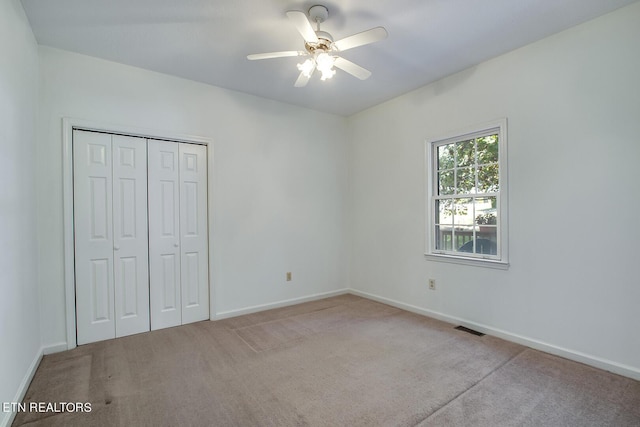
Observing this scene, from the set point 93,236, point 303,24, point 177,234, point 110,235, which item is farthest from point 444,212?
point 93,236

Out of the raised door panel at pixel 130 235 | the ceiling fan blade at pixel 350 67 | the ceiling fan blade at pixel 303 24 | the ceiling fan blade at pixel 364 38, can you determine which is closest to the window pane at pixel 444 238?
the ceiling fan blade at pixel 350 67

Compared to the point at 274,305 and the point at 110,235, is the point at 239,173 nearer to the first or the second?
the point at 110,235

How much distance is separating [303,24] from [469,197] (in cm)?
237

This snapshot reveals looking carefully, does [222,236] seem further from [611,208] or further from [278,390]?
[611,208]

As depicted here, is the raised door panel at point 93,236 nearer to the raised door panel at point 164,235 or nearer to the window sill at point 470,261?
the raised door panel at point 164,235

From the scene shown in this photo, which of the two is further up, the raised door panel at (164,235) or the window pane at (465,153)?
the window pane at (465,153)

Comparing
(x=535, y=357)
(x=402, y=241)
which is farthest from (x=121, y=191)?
(x=535, y=357)

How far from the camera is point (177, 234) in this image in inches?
132

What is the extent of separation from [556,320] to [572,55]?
7.17ft

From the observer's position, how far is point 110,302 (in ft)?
9.82

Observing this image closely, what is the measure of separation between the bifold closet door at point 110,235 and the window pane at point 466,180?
334 centimetres

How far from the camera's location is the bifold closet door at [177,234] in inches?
127

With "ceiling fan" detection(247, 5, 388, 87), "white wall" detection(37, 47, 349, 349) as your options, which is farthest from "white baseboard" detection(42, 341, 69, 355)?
"ceiling fan" detection(247, 5, 388, 87)

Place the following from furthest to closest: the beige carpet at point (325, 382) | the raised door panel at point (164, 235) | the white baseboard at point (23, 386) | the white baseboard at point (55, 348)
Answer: the raised door panel at point (164, 235) → the white baseboard at point (55, 348) → the beige carpet at point (325, 382) → the white baseboard at point (23, 386)
